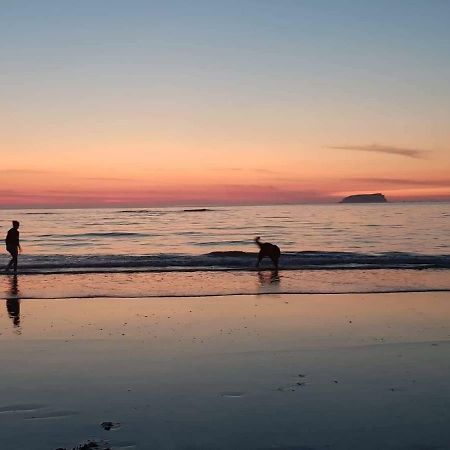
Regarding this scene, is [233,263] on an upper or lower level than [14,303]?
lower

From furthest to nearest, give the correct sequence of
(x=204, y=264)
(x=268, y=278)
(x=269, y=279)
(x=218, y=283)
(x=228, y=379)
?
(x=204, y=264) < (x=268, y=278) < (x=269, y=279) < (x=218, y=283) < (x=228, y=379)

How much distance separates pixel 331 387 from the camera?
20.7 feet

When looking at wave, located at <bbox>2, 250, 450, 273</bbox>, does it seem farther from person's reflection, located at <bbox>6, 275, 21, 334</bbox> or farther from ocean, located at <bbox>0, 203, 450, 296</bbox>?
person's reflection, located at <bbox>6, 275, 21, 334</bbox>

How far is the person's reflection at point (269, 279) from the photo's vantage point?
620 inches

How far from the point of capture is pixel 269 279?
17922 millimetres

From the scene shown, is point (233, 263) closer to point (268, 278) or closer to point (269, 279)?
point (268, 278)

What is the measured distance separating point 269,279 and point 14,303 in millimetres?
8286

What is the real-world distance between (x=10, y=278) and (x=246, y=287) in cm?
897

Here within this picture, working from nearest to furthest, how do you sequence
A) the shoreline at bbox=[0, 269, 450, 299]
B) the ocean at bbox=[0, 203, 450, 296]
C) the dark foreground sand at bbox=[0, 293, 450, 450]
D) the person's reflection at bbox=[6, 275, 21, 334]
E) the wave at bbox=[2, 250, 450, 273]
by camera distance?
the dark foreground sand at bbox=[0, 293, 450, 450] → the person's reflection at bbox=[6, 275, 21, 334] → the shoreline at bbox=[0, 269, 450, 299] → the ocean at bbox=[0, 203, 450, 296] → the wave at bbox=[2, 250, 450, 273]

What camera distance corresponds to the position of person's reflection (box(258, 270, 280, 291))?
15.8m

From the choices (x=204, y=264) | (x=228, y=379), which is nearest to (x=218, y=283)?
(x=204, y=264)

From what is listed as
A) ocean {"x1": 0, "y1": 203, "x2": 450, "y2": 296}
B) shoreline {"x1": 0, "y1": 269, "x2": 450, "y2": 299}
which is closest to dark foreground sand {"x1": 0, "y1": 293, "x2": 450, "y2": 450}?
shoreline {"x1": 0, "y1": 269, "x2": 450, "y2": 299}

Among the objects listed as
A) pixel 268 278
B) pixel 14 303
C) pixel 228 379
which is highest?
pixel 228 379

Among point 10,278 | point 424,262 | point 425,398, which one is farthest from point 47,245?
point 425,398
